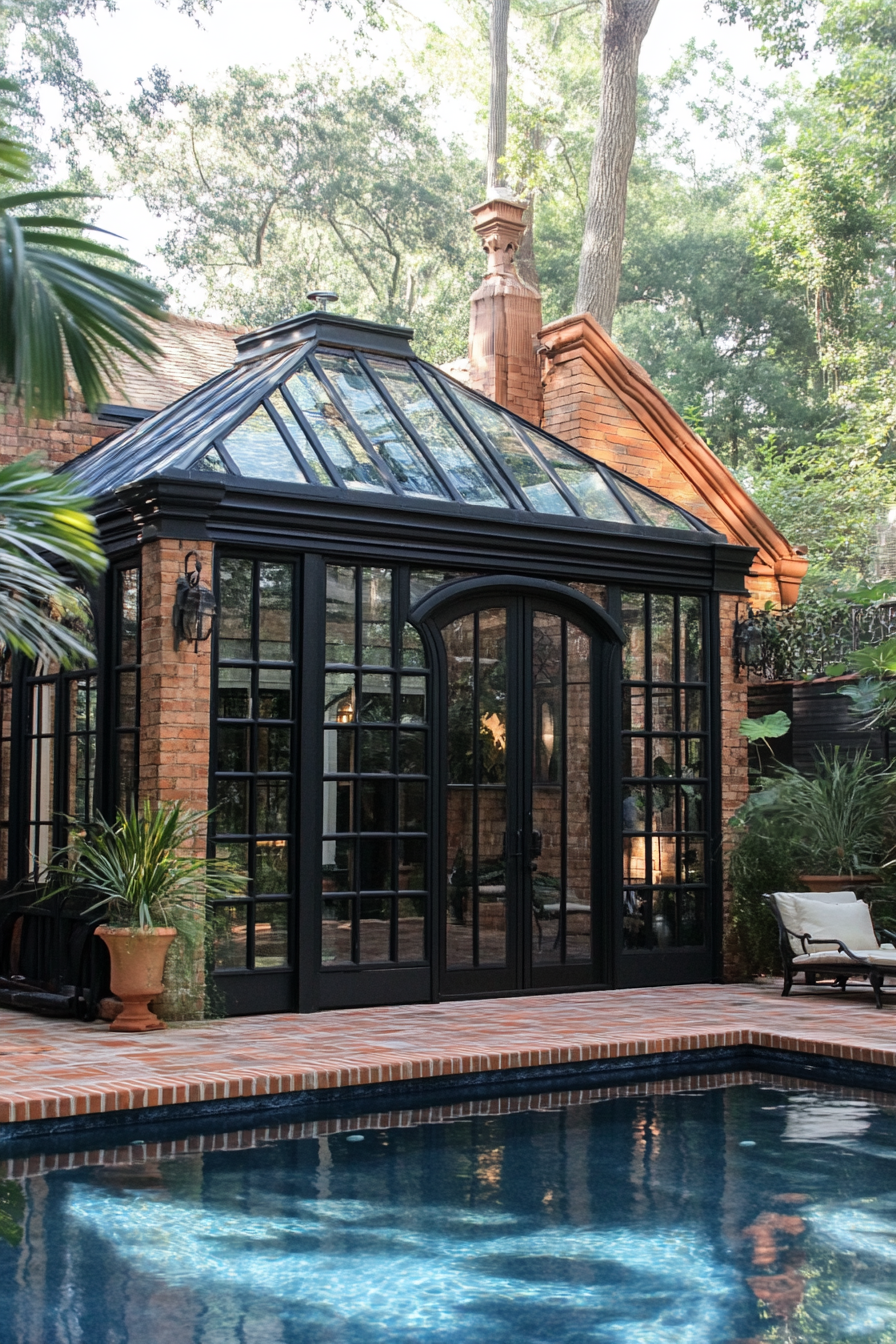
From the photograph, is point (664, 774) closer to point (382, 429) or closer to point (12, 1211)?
point (382, 429)

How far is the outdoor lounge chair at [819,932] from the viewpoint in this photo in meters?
9.42

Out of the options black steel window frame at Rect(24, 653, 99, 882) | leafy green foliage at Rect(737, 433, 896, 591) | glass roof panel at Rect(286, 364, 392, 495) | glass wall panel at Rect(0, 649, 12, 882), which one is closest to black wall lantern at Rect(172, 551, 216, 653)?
black steel window frame at Rect(24, 653, 99, 882)

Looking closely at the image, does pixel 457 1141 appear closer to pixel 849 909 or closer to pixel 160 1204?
pixel 160 1204

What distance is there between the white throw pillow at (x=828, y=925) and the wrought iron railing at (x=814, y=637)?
2859 millimetres

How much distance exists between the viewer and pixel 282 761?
28.0 feet

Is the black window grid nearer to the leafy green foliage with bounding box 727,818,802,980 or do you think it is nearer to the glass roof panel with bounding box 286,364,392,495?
the glass roof panel with bounding box 286,364,392,495

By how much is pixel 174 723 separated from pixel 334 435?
7.48ft

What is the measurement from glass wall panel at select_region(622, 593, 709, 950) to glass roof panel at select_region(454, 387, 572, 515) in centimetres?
86

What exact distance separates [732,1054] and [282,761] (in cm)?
306

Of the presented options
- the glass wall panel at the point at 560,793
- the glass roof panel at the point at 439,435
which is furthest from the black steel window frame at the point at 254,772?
the glass wall panel at the point at 560,793

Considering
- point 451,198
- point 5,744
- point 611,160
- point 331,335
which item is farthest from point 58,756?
point 451,198

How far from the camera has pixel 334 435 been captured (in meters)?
9.20

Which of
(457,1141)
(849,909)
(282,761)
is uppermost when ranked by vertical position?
(282,761)

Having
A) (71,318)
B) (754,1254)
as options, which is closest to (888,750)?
(754,1254)
